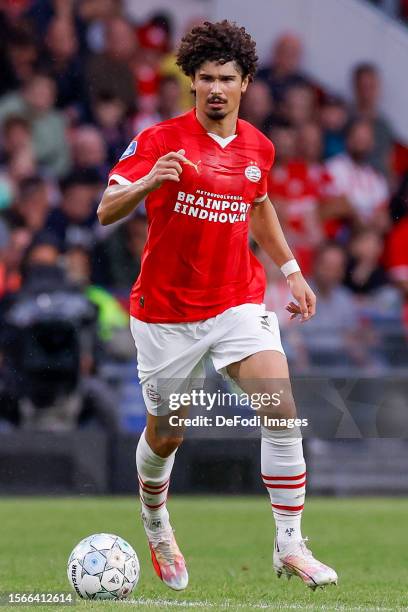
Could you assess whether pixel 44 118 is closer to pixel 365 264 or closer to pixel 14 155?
pixel 14 155

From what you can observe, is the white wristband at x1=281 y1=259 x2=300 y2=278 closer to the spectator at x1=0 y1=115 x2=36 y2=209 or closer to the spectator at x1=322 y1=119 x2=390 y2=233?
the spectator at x1=322 y1=119 x2=390 y2=233

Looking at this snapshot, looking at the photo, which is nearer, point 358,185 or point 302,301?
point 302,301

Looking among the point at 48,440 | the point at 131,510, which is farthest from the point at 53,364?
the point at 131,510

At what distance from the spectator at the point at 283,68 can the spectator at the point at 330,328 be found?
5.60ft

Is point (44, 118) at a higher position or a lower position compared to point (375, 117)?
lower

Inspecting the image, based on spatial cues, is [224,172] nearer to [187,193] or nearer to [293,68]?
[187,193]

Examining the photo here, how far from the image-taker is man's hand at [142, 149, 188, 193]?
4.96m

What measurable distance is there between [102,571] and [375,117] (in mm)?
8775

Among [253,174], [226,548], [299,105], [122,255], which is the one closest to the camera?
[253,174]

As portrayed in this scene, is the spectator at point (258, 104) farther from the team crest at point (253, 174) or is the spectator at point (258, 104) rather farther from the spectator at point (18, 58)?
the team crest at point (253, 174)

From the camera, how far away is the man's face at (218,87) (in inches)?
213

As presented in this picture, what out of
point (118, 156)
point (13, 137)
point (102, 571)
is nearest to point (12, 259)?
point (13, 137)

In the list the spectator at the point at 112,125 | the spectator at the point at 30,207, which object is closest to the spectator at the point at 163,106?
the spectator at the point at 112,125

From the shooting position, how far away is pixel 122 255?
11.9m
